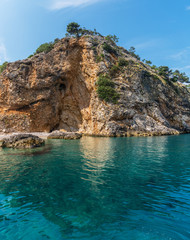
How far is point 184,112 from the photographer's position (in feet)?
193

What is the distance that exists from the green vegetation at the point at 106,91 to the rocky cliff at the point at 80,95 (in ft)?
4.91

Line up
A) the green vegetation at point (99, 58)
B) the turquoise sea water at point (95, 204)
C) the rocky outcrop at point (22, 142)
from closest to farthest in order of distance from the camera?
the turquoise sea water at point (95, 204), the rocky outcrop at point (22, 142), the green vegetation at point (99, 58)

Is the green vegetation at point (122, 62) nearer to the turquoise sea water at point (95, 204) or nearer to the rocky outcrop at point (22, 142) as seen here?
the rocky outcrop at point (22, 142)

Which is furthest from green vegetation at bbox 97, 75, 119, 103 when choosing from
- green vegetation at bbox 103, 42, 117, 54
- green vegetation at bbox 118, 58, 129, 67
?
green vegetation at bbox 103, 42, 117, 54

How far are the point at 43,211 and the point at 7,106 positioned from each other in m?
55.0

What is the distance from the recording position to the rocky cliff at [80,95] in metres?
47.4

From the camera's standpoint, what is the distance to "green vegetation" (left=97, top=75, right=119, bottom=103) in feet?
152

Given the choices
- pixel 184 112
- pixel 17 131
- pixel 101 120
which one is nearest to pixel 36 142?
pixel 101 120

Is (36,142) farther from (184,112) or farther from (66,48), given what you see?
(184,112)

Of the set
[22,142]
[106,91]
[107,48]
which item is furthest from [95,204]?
[107,48]

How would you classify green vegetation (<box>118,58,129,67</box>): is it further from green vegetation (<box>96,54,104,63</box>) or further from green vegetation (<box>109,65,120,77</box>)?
green vegetation (<box>96,54,104,63</box>)

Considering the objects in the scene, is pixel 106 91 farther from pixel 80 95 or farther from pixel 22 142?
pixel 22 142

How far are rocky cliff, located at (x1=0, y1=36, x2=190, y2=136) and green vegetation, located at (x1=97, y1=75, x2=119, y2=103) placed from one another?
1498 millimetres

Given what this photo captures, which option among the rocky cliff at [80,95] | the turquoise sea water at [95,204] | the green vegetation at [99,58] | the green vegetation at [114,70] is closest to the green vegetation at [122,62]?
the rocky cliff at [80,95]
